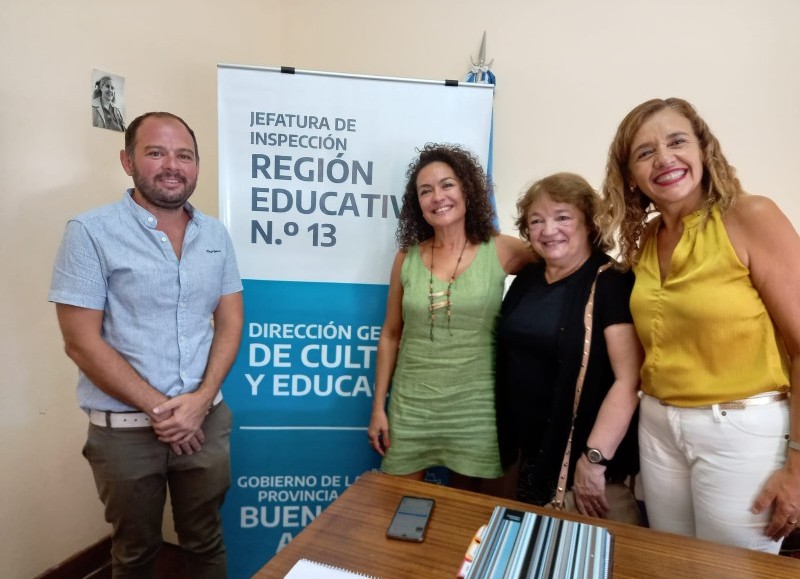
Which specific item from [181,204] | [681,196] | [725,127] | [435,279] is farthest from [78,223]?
[725,127]

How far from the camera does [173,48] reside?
208 centimetres

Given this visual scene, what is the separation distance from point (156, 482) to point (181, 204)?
33.0 inches

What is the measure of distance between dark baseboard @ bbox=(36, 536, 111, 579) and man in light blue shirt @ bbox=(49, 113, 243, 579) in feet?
2.34

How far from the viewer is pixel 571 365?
1313 mm

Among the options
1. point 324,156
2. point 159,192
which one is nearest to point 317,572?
point 159,192

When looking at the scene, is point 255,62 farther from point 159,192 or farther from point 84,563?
point 84,563

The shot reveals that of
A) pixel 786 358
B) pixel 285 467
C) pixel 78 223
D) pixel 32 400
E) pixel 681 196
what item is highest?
pixel 681 196

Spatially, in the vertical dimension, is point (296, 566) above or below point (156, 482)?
above

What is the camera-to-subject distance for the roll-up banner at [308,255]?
188cm

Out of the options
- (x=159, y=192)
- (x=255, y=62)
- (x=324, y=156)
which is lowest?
(x=159, y=192)

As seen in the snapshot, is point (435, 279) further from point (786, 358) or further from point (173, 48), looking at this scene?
point (173, 48)

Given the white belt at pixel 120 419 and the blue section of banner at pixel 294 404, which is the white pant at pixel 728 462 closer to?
the blue section of banner at pixel 294 404

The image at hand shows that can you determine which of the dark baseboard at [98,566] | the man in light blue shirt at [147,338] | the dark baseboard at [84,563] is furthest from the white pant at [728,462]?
the dark baseboard at [84,563]

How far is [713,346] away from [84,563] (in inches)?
96.0
